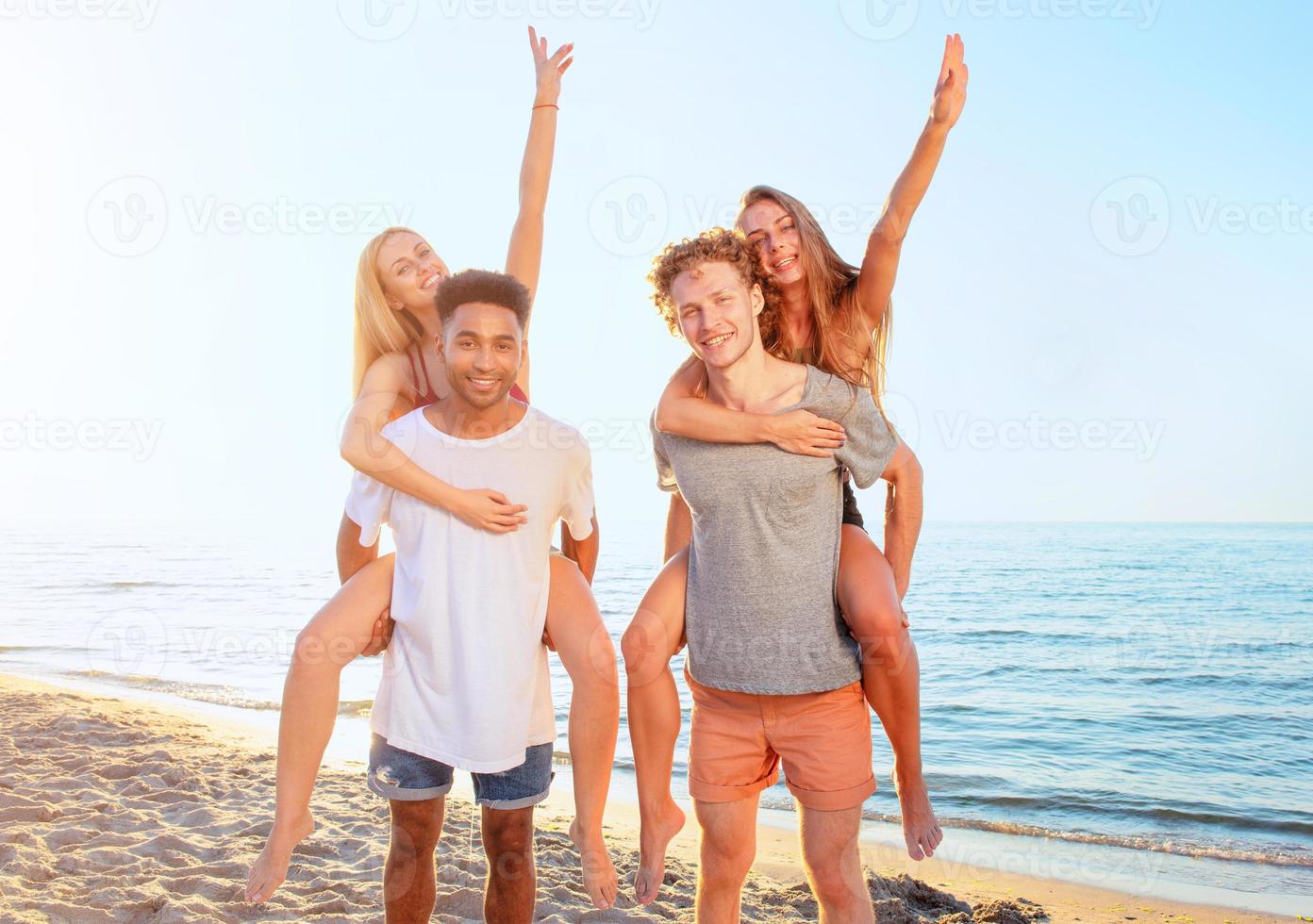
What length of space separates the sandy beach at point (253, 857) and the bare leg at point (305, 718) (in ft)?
5.39

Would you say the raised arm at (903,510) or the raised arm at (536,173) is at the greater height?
the raised arm at (536,173)

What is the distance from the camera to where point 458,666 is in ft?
9.09

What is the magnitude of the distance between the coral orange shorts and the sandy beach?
193 centimetres

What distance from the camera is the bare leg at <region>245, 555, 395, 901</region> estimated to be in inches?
110

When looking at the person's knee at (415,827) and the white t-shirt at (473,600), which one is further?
the person's knee at (415,827)

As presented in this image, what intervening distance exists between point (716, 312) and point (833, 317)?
54 cm

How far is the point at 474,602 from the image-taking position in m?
2.78

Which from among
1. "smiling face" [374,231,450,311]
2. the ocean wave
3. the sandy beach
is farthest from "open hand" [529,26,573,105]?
the ocean wave

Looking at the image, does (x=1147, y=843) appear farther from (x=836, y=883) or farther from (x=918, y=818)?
(x=836, y=883)

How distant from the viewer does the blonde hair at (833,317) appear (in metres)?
3.16

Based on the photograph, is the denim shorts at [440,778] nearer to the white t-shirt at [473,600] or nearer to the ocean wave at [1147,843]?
the white t-shirt at [473,600]

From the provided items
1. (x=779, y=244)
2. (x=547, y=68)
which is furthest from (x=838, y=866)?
(x=547, y=68)

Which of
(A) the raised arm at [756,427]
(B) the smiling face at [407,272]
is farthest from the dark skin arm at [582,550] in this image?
(B) the smiling face at [407,272]

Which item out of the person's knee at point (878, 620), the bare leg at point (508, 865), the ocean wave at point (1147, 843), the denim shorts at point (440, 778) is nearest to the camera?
the person's knee at point (878, 620)
